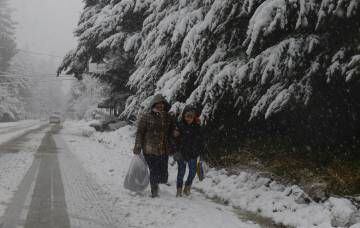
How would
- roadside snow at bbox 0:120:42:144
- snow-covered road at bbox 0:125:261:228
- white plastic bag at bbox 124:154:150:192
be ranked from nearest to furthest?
snow-covered road at bbox 0:125:261:228 → white plastic bag at bbox 124:154:150:192 → roadside snow at bbox 0:120:42:144

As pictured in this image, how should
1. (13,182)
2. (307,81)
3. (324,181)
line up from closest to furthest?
(324,181) → (307,81) → (13,182)

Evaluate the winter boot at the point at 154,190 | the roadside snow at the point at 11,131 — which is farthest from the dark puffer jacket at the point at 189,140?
the roadside snow at the point at 11,131

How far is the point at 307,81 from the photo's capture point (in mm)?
8844

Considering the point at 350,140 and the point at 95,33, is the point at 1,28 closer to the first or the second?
the point at 95,33

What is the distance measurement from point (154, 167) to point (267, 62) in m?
2.71

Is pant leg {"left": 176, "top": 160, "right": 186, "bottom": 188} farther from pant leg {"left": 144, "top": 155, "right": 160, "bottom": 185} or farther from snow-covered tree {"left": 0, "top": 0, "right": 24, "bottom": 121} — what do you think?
snow-covered tree {"left": 0, "top": 0, "right": 24, "bottom": 121}

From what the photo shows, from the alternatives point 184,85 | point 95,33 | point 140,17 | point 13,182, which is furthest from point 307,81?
point 95,33

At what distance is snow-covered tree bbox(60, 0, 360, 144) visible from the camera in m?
8.29

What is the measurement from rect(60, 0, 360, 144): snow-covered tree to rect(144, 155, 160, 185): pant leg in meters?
1.80

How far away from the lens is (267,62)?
878 cm

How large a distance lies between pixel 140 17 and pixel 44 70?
116070 millimetres

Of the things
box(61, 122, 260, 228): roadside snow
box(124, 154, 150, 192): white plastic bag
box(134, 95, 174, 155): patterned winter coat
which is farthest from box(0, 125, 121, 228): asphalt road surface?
box(134, 95, 174, 155): patterned winter coat

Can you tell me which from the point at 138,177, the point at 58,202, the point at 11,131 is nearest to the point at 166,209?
the point at 138,177

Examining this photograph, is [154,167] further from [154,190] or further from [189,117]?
[189,117]
